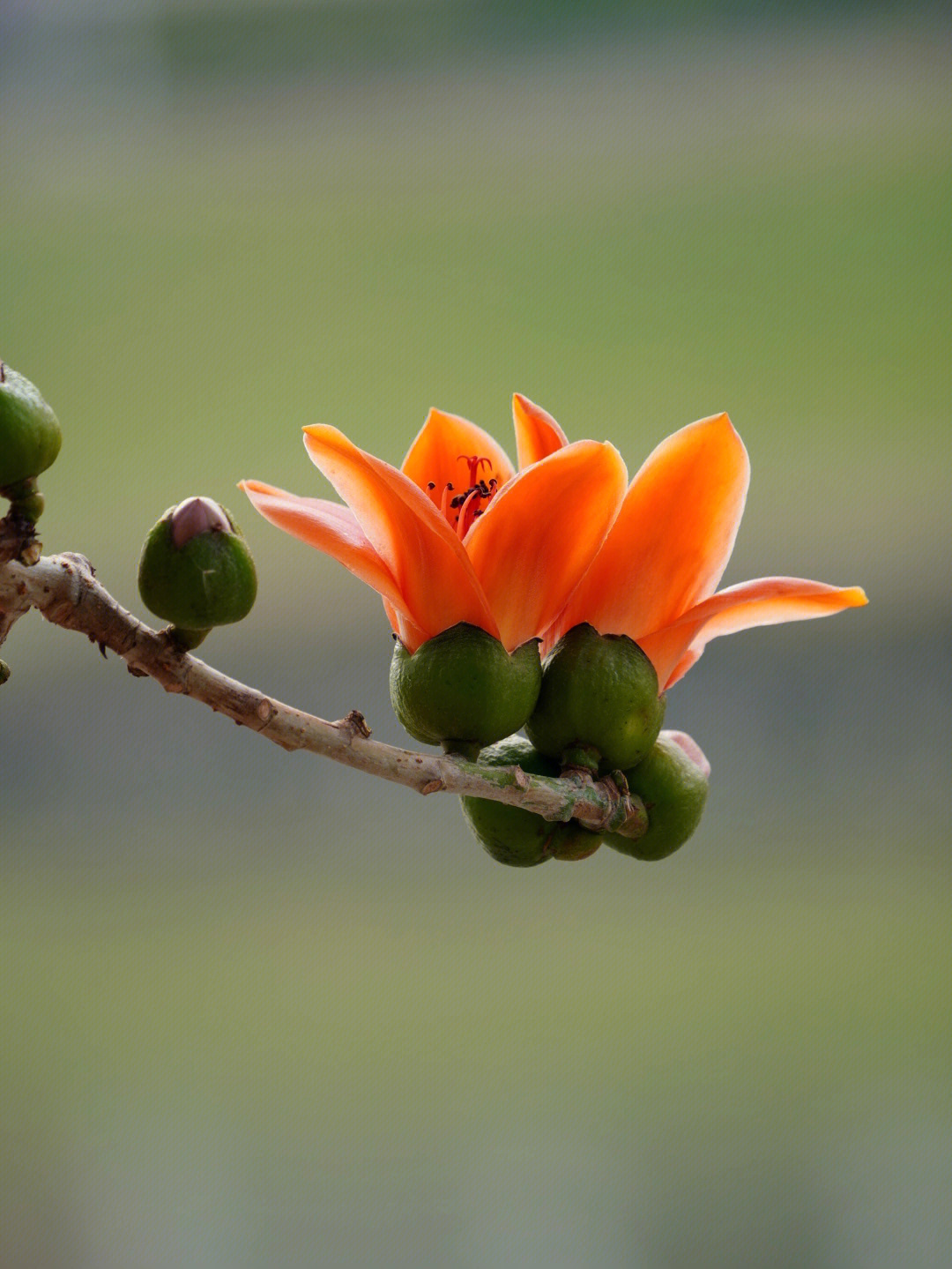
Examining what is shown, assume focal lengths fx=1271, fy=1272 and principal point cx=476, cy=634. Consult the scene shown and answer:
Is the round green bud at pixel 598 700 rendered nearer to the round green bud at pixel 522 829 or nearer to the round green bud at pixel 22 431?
the round green bud at pixel 522 829

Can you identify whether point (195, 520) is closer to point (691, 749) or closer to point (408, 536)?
point (408, 536)

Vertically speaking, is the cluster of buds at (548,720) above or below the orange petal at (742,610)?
below

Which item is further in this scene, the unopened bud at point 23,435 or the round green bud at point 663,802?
the round green bud at point 663,802

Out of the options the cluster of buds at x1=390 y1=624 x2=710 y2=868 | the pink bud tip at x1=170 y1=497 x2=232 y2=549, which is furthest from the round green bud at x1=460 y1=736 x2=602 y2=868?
the pink bud tip at x1=170 y1=497 x2=232 y2=549

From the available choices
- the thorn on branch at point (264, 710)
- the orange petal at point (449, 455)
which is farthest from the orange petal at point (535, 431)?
the thorn on branch at point (264, 710)

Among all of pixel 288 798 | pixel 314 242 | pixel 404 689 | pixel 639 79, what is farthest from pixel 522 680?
pixel 639 79

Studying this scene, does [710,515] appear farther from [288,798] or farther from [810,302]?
[810,302]
